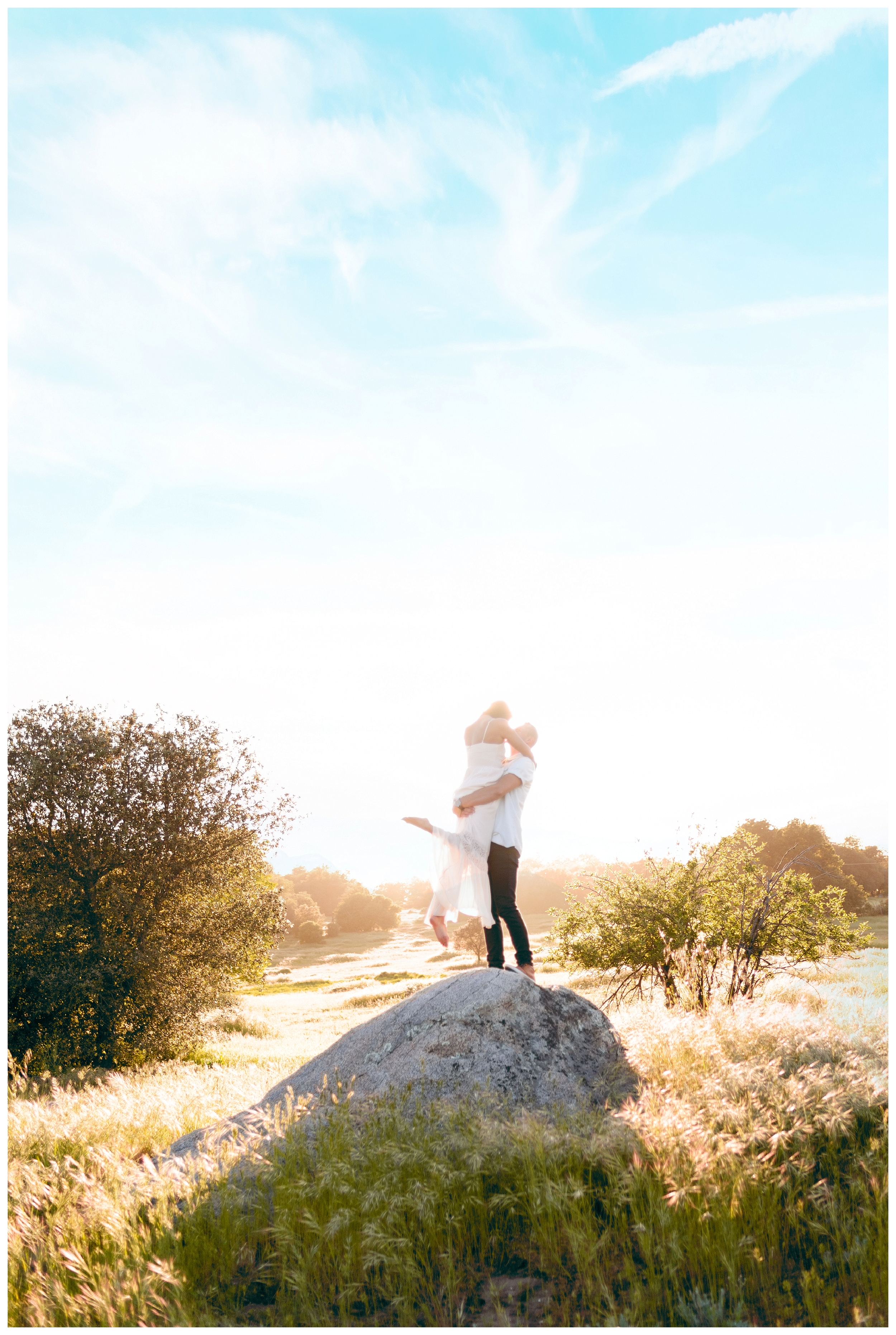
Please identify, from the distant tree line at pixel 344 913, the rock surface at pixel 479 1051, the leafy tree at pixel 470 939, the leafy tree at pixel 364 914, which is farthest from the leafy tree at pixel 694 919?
the leafy tree at pixel 364 914

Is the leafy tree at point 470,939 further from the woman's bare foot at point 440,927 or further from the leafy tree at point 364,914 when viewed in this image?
the woman's bare foot at point 440,927

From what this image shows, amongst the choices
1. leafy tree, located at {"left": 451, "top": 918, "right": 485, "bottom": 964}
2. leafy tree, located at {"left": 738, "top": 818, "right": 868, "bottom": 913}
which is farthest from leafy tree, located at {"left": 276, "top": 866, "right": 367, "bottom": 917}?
leafy tree, located at {"left": 738, "top": 818, "right": 868, "bottom": 913}

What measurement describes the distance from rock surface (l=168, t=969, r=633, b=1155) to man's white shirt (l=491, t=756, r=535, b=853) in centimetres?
143

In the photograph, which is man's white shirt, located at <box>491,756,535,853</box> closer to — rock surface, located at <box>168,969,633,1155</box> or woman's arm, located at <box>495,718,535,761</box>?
woman's arm, located at <box>495,718,535,761</box>

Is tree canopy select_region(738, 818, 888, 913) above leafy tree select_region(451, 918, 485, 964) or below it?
above

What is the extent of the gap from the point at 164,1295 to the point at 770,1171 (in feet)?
11.8

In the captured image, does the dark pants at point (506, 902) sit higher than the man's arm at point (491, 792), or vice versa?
the man's arm at point (491, 792)

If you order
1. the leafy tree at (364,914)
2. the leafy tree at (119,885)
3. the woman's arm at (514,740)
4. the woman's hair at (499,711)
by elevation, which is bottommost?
the leafy tree at (364,914)

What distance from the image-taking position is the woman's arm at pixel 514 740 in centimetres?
934

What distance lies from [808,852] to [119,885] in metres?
15.1

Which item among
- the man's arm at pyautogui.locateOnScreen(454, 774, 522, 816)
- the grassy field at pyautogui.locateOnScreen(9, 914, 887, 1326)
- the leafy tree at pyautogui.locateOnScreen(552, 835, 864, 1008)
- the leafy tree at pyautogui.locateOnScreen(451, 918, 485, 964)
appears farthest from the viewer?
the leafy tree at pyautogui.locateOnScreen(451, 918, 485, 964)

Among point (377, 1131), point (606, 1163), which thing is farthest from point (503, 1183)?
point (377, 1131)

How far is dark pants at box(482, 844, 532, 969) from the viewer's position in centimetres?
905

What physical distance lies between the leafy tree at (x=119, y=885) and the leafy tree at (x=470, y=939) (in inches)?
769
